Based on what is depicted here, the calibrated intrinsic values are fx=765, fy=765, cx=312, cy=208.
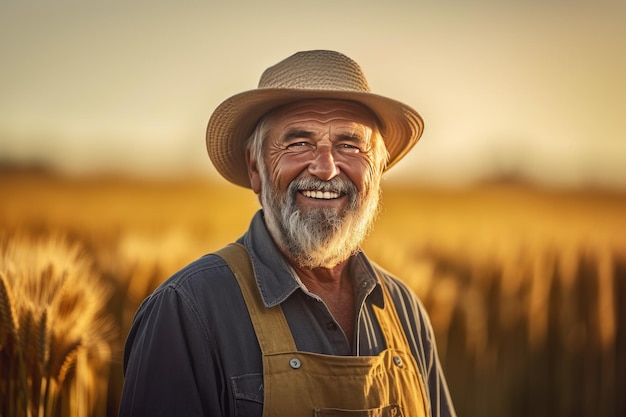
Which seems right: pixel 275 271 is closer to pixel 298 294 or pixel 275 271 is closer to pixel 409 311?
pixel 298 294

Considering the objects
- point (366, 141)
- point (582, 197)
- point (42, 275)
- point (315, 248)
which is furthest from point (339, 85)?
point (582, 197)

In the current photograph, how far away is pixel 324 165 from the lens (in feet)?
9.08

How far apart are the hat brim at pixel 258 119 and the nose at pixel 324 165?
21 cm

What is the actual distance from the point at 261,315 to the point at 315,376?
266mm

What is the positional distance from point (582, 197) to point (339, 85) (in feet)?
19.9

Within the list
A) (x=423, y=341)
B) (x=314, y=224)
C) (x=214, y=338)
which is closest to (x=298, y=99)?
(x=314, y=224)

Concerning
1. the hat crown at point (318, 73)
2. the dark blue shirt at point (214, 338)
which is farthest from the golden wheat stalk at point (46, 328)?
the hat crown at point (318, 73)

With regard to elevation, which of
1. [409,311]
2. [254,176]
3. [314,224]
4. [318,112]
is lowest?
[409,311]

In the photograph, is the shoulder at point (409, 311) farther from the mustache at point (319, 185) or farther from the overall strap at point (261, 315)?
the overall strap at point (261, 315)

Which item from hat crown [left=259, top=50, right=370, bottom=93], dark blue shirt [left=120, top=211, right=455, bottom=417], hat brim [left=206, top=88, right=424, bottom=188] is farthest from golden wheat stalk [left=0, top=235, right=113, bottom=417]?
hat crown [left=259, top=50, right=370, bottom=93]

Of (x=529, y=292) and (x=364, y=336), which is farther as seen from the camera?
(x=529, y=292)

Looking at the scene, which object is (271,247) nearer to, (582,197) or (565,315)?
(565,315)

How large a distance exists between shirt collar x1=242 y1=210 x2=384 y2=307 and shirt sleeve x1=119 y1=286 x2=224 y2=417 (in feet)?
0.91

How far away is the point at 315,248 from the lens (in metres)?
2.77
